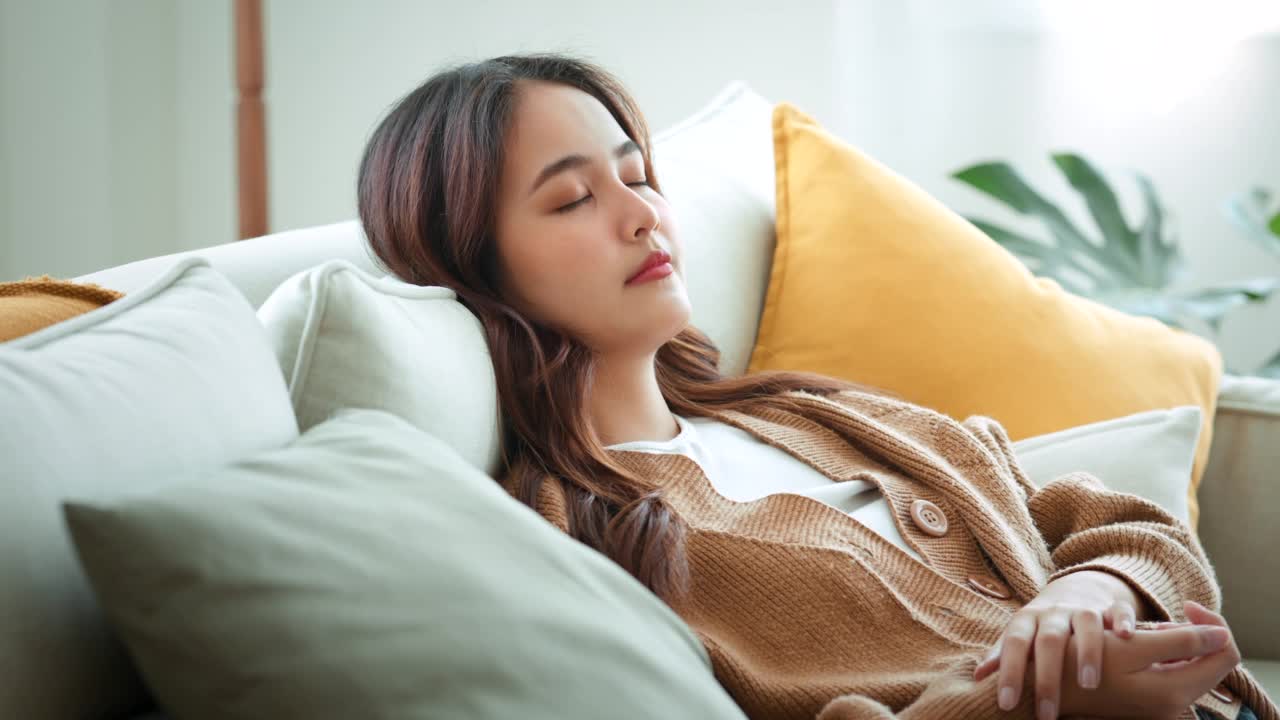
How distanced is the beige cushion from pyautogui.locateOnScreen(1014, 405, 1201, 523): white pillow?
0.82m

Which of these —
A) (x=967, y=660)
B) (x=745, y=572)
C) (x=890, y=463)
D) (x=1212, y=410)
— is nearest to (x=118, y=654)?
(x=745, y=572)

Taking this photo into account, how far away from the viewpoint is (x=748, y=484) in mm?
1140

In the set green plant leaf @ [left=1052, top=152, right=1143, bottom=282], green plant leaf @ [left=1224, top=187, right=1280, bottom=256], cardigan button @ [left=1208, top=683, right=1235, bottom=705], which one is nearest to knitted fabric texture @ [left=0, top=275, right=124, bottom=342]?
cardigan button @ [left=1208, top=683, right=1235, bottom=705]

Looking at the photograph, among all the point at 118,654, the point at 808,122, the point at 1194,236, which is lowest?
the point at 1194,236

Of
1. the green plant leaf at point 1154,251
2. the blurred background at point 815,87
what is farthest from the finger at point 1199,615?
the blurred background at point 815,87

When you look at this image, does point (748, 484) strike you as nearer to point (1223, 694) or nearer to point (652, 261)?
point (652, 261)

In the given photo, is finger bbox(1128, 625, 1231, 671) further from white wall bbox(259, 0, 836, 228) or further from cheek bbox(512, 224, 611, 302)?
white wall bbox(259, 0, 836, 228)

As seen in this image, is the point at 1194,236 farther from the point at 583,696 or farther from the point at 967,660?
the point at 583,696

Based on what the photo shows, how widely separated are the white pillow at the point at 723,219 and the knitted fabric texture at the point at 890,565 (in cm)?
28

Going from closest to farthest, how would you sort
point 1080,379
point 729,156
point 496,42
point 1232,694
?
point 1232,694, point 1080,379, point 729,156, point 496,42

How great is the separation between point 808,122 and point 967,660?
879mm

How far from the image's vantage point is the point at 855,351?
4.85ft

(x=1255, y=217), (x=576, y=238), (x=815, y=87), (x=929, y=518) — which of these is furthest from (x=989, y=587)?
(x=815, y=87)

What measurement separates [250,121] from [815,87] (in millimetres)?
1480
